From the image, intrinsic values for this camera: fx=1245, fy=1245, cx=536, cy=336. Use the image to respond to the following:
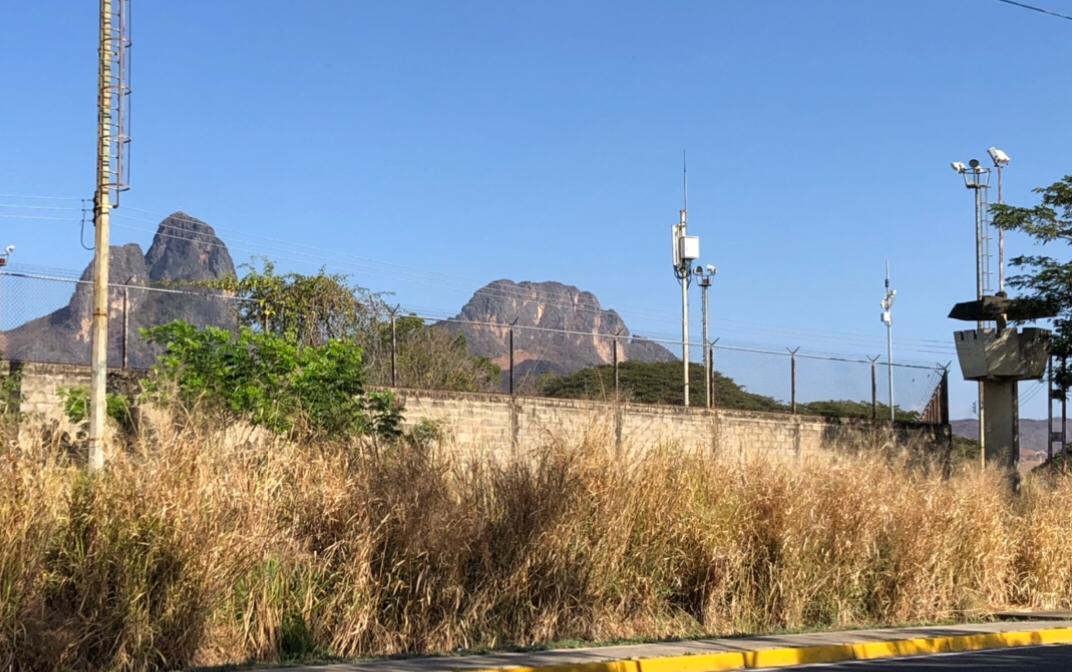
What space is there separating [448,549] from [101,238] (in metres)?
7.44

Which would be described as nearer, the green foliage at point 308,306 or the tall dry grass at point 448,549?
the tall dry grass at point 448,549

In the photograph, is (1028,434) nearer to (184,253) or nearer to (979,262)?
(979,262)

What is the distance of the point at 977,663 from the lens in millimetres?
14633

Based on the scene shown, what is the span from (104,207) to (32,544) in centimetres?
774

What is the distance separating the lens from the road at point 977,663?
14.0 m

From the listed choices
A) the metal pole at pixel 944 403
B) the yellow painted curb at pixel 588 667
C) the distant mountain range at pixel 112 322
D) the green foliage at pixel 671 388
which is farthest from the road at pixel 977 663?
the metal pole at pixel 944 403

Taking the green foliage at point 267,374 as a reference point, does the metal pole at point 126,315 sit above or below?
above

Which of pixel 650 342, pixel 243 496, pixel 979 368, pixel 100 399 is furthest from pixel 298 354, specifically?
pixel 979 368

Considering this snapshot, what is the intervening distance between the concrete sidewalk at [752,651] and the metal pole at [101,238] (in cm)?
693

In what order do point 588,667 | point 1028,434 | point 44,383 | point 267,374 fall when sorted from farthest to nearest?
1. point 1028,434
2. point 267,374
3. point 44,383
4. point 588,667

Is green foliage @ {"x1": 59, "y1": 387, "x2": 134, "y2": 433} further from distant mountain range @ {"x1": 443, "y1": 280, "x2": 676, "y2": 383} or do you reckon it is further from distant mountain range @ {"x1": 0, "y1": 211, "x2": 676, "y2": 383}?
distant mountain range @ {"x1": 443, "y1": 280, "x2": 676, "y2": 383}

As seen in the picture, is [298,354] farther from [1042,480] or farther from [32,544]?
[1042,480]

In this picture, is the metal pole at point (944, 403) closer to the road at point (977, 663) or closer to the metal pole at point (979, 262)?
the metal pole at point (979, 262)

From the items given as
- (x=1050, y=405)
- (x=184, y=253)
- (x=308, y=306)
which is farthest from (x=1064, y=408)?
(x=184, y=253)
